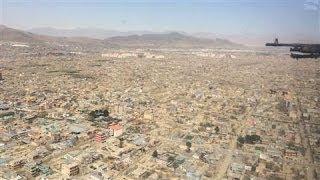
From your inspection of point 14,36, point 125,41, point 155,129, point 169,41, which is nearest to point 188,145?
point 155,129

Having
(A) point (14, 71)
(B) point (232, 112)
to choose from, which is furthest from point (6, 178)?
(A) point (14, 71)

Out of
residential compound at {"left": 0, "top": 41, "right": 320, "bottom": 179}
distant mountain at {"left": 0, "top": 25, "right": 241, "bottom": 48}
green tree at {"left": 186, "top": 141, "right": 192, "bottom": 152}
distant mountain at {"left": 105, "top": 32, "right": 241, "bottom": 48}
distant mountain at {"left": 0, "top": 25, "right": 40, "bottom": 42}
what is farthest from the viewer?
distant mountain at {"left": 105, "top": 32, "right": 241, "bottom": 48}

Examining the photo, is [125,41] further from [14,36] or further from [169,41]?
[14,36]

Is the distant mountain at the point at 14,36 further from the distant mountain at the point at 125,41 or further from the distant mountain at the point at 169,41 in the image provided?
the distant mountain at the point at 169,41

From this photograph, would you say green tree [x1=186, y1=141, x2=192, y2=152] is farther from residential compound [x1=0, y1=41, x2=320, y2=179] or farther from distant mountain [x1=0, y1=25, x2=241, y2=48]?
distant mountain [x1=0, y1=25, x2=241, y2=48]

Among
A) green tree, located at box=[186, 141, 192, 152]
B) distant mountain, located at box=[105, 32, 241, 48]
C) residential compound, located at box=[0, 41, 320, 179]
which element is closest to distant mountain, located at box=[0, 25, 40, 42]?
distant mountain, located at box=[105, 32, 241, 48]

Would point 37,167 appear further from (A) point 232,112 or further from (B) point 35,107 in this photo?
(A) point 232,112

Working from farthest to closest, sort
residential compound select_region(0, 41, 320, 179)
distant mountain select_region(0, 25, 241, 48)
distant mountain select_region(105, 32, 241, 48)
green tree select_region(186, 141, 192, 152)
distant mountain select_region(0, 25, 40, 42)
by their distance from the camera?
distant mountain select_region(105, 32, 241, 48) → distant mountain select_region(0, 25, 241, 48) → distant mountain select_region(0, 25, 40, 42) → green tree select_region(186, 141, 192, 152) → residential compound select_region(0, 41, 320, 179)

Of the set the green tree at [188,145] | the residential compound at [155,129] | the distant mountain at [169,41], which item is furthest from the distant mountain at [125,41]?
the green tree at [188,145]

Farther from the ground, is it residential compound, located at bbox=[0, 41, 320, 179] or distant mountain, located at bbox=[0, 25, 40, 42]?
distant mountain, located at bbox=[0, 25, 40, 42]
